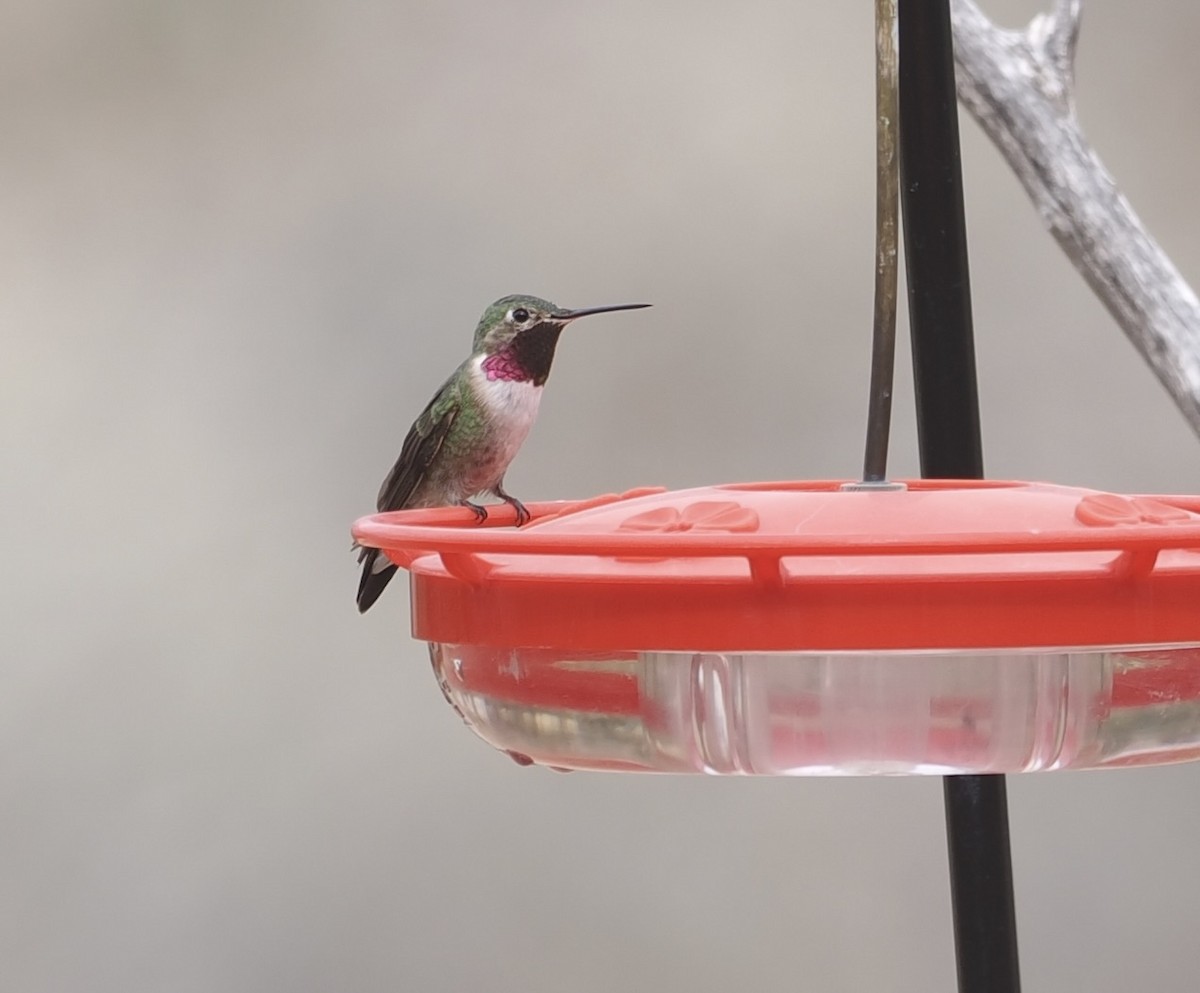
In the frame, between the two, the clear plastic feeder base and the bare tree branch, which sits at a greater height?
the bare tree branch

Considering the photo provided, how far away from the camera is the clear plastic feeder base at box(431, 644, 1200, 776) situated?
0.81m

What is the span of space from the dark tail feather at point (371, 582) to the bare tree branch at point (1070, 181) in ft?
3.13

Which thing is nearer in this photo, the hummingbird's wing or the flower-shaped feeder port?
the flower-shaped feeder port

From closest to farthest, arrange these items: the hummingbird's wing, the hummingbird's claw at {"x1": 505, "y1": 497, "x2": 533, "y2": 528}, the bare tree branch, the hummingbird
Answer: the hummingbird's claw at {"x1": 505, "y1": 497, "x2": 533, "y2": 528} → the bare tree branch → the hummingbird's wing → the hummingbird

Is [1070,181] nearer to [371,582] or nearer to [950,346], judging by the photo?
[950,346]

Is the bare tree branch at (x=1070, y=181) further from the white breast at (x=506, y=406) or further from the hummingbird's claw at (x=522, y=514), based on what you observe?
the hummingbird's claw at (x=522, y=514)

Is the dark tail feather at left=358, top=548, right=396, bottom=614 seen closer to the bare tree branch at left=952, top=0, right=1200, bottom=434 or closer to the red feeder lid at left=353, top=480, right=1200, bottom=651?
the bare tree branch at left=952, top=0, right=1200, bottom=434

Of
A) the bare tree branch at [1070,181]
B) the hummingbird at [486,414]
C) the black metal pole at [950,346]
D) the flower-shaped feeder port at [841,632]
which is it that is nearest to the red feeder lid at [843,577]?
the flower-shaped feeder port at [841,632]

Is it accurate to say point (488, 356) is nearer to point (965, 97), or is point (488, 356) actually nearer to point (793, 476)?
point (965, 97)

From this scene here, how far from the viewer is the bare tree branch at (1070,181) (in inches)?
73.1

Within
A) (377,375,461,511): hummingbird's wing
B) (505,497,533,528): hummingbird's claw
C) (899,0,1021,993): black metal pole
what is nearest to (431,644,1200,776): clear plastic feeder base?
(899,0,1021,993): black metal pole

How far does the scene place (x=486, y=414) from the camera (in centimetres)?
213

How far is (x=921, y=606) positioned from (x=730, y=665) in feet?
0.36

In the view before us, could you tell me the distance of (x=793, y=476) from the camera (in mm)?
3434
